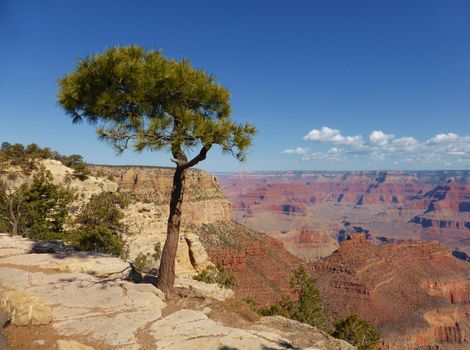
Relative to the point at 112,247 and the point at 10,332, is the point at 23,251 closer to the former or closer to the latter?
the point at 10,332

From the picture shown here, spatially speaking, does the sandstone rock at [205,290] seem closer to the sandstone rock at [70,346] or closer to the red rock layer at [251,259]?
the sandstone rock at [70,346]

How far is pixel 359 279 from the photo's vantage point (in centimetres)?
7912

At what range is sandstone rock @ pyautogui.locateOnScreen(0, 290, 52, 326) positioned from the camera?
8062 millimetres

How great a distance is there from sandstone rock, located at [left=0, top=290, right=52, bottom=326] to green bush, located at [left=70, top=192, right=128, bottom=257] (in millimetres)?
13850

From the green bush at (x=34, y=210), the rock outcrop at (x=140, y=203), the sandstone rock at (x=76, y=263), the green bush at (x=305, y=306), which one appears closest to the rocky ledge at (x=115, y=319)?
the sandstone rock at (x=76, y=263)

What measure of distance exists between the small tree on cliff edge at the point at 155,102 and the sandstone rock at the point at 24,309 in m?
3.65

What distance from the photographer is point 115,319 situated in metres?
8.88

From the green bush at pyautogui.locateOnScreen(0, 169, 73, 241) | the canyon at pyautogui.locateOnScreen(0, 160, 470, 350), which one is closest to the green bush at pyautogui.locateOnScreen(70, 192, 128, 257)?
the green bush at pyautogui.locateOnScreen(0, 169, 73, 241)

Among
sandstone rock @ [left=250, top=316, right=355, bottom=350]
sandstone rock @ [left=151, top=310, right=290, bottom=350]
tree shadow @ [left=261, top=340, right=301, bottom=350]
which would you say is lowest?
sandstone rock @ [left=250, top=316, right=355, bottom=350]

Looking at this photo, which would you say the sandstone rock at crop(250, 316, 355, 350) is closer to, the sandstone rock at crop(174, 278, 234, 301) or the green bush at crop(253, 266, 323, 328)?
the sandstone rock at crop(174, 278, 234, 301)

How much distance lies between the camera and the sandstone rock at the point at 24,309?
8.06 meters

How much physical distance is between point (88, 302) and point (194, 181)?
245 ft

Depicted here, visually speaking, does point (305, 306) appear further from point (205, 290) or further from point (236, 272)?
point (205, 290)

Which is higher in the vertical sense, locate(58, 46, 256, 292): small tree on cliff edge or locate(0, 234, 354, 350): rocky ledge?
locate(58, 46, 256, 292): small tree on cliff edge
